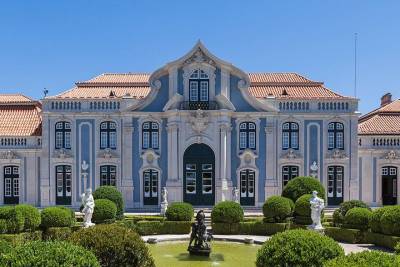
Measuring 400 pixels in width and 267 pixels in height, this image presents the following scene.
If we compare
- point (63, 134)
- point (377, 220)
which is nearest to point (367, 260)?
point (377, 220)

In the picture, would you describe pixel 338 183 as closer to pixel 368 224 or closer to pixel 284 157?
pixel 284 157

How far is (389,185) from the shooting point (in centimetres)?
3284

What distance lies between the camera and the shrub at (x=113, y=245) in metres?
11.3

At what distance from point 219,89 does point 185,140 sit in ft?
14.2

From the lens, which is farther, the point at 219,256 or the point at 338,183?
the point at 338,183

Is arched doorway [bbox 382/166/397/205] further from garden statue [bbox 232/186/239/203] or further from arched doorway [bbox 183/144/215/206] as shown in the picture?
arched doorway [bbox 183/144/215/206]

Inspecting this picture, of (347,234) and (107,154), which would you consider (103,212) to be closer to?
(107,154)

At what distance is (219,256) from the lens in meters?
18.0

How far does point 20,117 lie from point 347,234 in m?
24.8

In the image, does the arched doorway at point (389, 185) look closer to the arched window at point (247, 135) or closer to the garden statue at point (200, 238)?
the arched window at point (247, 135)

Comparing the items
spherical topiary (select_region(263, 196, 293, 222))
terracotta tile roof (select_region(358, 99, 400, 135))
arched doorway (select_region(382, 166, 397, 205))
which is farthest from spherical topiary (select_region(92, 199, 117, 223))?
arched doorway (select_region(382, 166, 397, 205))

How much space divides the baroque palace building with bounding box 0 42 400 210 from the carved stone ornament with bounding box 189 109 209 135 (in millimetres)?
70

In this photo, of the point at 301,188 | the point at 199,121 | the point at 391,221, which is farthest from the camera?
the point at 199,121

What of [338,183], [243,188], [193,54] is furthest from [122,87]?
[338,183]
